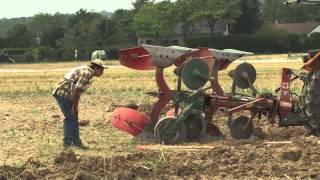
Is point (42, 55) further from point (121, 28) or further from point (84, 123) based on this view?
point (84, 123)

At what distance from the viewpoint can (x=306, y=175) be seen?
6.27 meters

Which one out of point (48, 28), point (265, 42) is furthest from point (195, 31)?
point (48, 28)

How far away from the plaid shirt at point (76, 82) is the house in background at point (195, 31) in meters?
79.3

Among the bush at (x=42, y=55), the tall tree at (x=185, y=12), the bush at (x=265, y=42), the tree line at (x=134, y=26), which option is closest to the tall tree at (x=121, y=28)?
the tree line at (x=134, y=26)

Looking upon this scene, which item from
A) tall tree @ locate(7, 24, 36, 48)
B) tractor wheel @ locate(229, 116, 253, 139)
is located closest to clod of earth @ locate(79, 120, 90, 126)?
tractor wheel @ locate(229, 116, 253, 139)

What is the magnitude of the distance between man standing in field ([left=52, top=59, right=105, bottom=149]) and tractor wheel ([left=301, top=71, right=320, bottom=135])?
294 centimetres

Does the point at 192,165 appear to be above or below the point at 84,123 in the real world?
above

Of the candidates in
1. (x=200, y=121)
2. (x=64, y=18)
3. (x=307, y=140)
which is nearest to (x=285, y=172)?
(x=307, y=140)

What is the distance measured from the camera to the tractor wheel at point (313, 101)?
8781mm

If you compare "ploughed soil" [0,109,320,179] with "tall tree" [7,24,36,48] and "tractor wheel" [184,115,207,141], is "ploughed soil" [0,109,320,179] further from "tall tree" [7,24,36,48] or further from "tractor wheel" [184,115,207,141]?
"tall tree" [7,24,36,48]

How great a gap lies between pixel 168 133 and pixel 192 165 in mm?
2411

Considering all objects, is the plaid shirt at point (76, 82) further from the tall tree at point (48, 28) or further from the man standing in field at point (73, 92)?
the tall tree at point (48, 28)

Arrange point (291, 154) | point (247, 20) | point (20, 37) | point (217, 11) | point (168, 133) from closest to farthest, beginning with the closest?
point (291, 154)
point (168, 133)
point (247, 20)
point (217, 11)
point (20, 37)

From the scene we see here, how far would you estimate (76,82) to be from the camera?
30.3 feet
